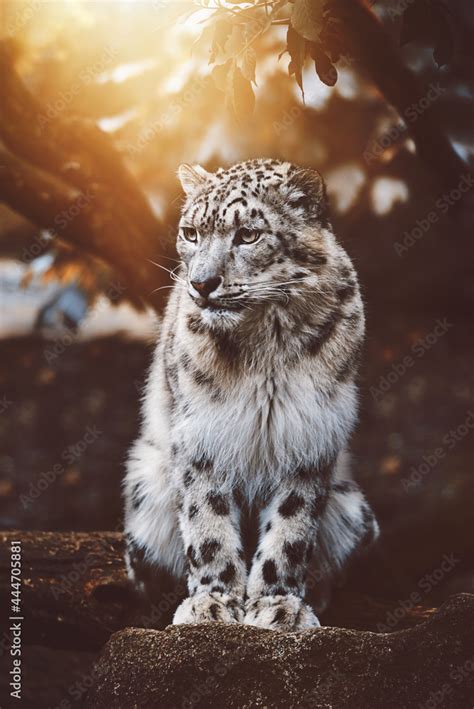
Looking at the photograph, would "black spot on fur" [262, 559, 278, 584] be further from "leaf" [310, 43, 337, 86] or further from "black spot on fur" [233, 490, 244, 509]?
"leaf" [310, 43, 337, 86]

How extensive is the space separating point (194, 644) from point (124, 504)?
112 cm

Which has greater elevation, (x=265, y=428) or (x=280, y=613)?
(x=265, y=428)

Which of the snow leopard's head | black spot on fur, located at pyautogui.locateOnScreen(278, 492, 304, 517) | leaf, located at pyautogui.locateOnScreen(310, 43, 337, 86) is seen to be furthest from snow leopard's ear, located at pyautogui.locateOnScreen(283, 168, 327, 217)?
black spot on fur, located at pyautogui.locateOnScreen(278, 492, 304, 517)

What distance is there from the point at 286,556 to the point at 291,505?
17 centimetres

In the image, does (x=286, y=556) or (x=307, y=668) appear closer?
(x=307, y=668)

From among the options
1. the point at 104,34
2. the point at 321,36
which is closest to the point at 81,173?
the point at 104,34

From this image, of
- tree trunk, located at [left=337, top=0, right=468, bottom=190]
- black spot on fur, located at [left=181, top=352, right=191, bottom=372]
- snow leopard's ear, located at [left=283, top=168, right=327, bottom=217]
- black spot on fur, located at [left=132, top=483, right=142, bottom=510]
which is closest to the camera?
snow leopard's ear, located at [left=283, top=168, right=327, bottom=217]

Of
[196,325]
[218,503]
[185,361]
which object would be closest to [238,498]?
[218,503]

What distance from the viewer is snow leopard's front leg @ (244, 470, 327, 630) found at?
8.75ft

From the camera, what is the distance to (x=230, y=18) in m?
2.83

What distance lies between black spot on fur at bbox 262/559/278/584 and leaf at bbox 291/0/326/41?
1655mm

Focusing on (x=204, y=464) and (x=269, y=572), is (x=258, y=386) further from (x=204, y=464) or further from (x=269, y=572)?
(x=269, y=572)

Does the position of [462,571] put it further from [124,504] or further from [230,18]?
[230,18]

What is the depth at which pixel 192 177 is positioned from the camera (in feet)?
10.2
